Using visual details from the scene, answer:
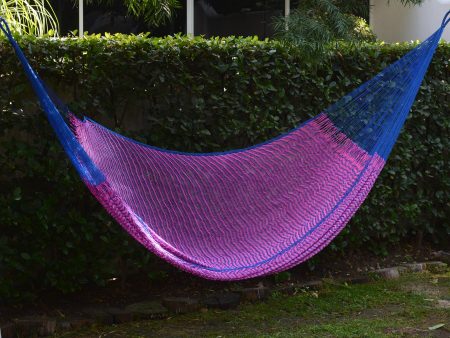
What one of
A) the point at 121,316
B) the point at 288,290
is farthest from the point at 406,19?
the point at 121,316

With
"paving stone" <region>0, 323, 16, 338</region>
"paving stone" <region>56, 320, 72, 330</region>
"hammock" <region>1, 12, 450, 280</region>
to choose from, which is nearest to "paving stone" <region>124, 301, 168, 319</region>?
"paving stone" <region>56, 320, 72, 330</region>

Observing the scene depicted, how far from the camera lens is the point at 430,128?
4.72m

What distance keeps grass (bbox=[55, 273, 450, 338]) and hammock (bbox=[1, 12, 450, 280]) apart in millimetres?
394

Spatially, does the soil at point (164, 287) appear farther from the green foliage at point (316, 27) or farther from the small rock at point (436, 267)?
the green foliage at point (316, 27)

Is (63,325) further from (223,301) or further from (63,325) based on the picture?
(223,301)

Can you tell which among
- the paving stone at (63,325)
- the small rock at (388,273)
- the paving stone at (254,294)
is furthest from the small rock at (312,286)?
the paving stone at (63,325)

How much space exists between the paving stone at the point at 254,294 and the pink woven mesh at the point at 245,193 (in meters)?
0.49

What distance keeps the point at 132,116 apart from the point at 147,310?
1000 millimetres

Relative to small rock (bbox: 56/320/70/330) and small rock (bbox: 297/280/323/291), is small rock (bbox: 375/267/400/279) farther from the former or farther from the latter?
small rock (bbox: 56/320/70/330)

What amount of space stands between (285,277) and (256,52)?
4.21 feet

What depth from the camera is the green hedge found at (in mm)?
3430

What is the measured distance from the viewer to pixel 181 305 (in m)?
3.67

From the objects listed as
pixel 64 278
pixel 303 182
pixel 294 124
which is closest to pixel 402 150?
pixel 294 124

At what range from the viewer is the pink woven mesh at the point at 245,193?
3152mm
